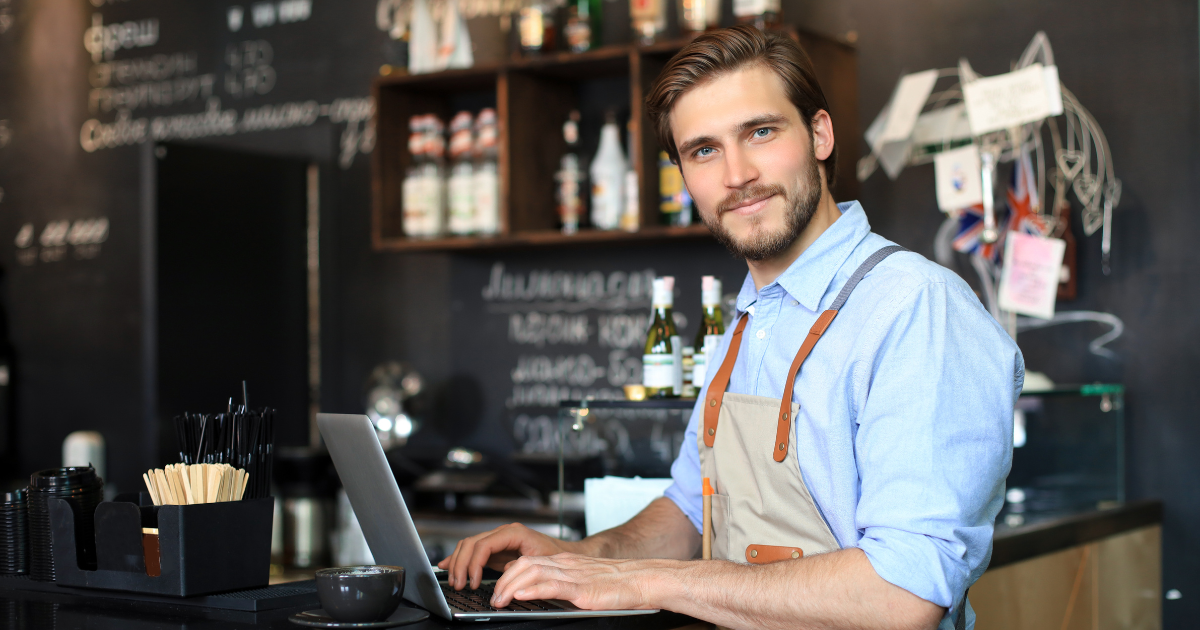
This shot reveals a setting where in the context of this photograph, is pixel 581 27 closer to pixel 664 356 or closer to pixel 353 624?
pixel 664 356

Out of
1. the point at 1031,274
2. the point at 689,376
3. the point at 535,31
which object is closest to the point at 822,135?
the point at 689,376

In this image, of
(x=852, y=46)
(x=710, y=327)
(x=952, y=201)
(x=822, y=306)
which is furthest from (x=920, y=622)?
(x=852, y=46)

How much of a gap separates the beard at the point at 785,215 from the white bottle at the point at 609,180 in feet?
4.71

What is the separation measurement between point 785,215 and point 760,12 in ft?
4.32

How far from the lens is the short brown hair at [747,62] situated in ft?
4.85

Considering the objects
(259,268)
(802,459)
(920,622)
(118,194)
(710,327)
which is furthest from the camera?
(118,194)

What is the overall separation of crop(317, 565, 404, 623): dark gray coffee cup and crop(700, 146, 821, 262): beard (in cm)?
60

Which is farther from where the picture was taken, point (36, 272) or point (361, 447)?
point (36, 272)

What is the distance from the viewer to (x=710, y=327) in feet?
6.59

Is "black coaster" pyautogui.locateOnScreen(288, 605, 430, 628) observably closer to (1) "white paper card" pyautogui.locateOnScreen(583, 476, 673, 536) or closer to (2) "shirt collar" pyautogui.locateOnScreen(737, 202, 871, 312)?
(2) "shirt collar" pyautogui.locateOnScreen(737, 202, 871, 312)

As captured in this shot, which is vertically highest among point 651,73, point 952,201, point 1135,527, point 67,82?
point 67,82

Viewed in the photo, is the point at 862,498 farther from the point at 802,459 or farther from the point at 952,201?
the point at 952,201

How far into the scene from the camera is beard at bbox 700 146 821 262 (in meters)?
1.45

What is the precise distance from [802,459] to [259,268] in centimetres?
258
